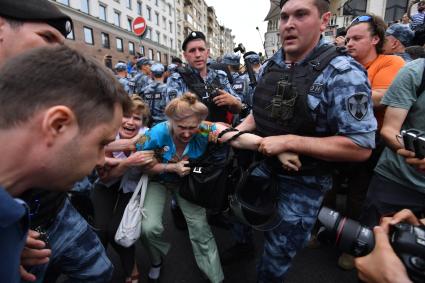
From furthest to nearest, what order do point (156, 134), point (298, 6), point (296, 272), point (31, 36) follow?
point (296, 272), point (156, 134), point (298, 6), point (31, 36)

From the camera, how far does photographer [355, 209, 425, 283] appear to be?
92 cm

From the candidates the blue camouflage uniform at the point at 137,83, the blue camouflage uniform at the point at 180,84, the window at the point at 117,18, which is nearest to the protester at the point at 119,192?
the blue camouflage uniform at the point at 180,84

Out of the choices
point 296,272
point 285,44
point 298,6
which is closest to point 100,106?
point 285,44

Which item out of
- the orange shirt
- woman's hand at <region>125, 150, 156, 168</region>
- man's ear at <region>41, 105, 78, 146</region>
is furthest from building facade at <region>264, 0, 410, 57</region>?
man's ear at <region>41, 105, 78, 146</region>

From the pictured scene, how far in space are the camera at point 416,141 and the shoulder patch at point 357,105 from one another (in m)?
0.26

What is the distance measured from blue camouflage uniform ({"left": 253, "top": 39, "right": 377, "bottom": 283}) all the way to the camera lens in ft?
1.61

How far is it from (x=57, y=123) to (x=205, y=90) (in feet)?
8.77

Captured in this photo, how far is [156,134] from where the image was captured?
88.0 inches

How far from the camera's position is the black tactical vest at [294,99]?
152cm

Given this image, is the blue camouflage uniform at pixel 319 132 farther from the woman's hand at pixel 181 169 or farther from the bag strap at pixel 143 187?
the bag strap at pixel 143 187

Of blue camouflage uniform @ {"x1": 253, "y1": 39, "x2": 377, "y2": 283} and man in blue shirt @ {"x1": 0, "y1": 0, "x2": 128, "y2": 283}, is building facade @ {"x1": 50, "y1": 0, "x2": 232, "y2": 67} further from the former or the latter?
man in blue shirt @ {"x1": 0, "y1": 0, "x2": 128, "y2": 283}

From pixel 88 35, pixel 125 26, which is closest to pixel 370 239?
pixel 88 35

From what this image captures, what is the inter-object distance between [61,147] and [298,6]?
5.24ft

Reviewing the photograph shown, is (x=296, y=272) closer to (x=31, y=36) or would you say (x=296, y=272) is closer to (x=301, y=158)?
(x=301, y=158)
